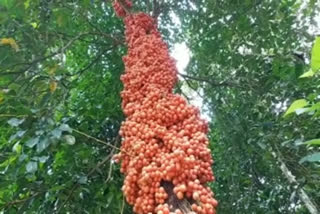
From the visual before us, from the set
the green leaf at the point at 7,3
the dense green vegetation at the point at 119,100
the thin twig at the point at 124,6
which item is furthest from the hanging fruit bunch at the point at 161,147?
the green leaf at the point at 7,3

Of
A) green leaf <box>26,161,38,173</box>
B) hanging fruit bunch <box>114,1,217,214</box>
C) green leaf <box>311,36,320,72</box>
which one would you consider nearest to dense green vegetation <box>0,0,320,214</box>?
green leaf <box>26,161,38,173</box>

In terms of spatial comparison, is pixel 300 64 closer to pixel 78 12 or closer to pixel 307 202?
pixel 307 202

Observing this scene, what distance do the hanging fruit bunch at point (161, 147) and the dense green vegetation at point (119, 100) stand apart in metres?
0.34

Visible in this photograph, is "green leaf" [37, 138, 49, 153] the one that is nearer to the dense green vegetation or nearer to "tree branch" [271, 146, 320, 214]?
the dense green vegetation

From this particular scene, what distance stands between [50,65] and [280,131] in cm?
177

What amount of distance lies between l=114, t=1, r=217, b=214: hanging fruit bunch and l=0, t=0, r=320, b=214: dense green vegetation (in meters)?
0.34

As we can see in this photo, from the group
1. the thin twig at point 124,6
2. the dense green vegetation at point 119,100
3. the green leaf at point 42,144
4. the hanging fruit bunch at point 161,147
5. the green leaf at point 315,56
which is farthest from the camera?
the thin twig at point 124,6

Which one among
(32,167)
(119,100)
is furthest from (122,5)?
(32,167)

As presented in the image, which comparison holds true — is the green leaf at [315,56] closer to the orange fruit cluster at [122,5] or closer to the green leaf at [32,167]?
the green leaf at [32,167]

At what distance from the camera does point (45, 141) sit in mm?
2094

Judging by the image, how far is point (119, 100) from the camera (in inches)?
148

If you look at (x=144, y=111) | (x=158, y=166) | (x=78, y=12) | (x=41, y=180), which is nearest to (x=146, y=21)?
(x=78, y=12)

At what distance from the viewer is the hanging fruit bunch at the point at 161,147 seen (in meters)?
1.68

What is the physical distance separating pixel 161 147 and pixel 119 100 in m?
1.89
